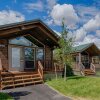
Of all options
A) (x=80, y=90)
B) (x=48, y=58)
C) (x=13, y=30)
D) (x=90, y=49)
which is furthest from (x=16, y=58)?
(x=90, y=49)

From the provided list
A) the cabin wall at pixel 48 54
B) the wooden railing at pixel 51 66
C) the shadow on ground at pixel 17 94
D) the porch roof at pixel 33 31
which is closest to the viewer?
the shadow on ground at pixel 17 94

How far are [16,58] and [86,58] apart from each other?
51.8ft

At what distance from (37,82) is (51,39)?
17.3 ft

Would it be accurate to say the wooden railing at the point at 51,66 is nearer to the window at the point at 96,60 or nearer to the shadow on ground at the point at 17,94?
the shadow on ground at the point at 17,94

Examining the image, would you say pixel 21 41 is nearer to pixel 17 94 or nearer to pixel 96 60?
pixel 17 94

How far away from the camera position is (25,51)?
20391 mm

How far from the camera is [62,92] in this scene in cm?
1420

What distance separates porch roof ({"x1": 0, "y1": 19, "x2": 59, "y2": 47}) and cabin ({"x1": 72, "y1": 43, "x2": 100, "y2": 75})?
8739mm

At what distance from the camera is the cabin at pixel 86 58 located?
2903 cm

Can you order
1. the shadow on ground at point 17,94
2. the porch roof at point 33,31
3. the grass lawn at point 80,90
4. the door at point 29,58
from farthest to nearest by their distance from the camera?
the door at point 29,58, the porch roof at point 33,31, the grass lawn at point 80,90, the shadow on ground at point 17,94

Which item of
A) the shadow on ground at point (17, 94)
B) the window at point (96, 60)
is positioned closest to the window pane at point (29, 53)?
the shadow on ground at point (17, 94)

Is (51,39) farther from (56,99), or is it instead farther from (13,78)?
(56,99)

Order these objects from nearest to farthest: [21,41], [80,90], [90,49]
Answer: [80,90], [21,41], [90,49]

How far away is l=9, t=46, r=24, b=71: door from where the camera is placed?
19047 mm
